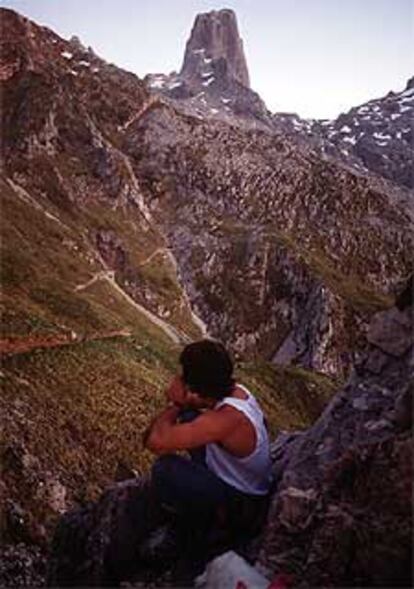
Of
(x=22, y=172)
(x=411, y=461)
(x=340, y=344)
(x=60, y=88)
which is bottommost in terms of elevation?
(x=340, y=344)

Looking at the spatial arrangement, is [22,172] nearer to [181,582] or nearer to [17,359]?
[17,359]

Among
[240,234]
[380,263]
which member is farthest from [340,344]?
[380,263]

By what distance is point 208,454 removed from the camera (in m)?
11.7

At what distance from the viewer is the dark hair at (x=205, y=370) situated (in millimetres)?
11617

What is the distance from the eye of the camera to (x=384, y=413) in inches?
489

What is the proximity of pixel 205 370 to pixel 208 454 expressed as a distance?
1.34m

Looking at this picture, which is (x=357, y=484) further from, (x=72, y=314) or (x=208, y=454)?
(x=72, y=314)

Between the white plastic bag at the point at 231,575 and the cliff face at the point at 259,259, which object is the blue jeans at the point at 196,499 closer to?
the white plastic bag at the point at 231,575

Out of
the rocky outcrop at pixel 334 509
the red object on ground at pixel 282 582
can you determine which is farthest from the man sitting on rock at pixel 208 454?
the red object on ground at pixel 282 582

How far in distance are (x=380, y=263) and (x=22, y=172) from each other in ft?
326

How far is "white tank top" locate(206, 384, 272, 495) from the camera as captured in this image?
11.6 metres

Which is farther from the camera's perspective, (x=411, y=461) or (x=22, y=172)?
(x=22, y=172)

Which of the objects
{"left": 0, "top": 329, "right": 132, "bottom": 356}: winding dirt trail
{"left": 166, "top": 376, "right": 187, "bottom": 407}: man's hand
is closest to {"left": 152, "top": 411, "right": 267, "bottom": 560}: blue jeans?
{"left": 166, "top": 376, "right": 187, "bottom": 407}: man's hand

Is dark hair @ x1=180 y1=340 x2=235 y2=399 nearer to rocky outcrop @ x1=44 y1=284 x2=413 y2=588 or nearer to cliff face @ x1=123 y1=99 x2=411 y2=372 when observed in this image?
rocky outcrop @ x1=44 y1=284 x2=413 y2=588
